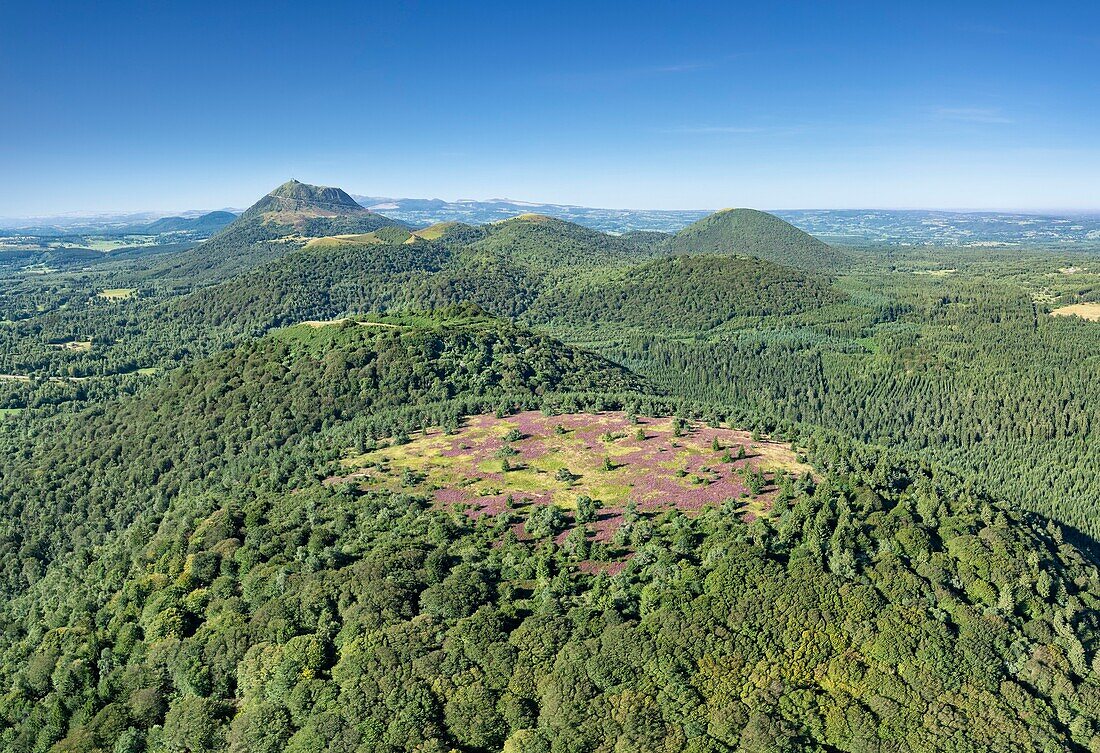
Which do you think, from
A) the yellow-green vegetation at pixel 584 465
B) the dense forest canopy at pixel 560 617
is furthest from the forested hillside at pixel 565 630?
the yellow-green vegetation at pixel 584 465

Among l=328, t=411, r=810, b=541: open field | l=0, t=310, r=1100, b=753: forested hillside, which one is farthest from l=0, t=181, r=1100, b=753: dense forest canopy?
l=328, t=411, r=810, b=541: open field

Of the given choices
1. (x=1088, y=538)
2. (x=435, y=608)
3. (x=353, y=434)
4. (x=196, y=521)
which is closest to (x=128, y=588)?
(x=196, y=521)

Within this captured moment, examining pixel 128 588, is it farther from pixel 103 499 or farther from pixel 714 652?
pixel 714 652

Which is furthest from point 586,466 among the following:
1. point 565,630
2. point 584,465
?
point 565,630

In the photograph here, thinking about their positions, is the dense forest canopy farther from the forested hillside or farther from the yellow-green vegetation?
the yellow-green vegetation

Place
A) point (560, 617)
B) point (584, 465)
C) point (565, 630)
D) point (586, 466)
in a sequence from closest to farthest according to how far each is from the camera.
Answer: point (565, 630), point (560, 617), point (586, 466), point (584, 465)

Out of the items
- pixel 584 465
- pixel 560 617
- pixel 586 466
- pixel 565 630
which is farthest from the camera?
pixel 584 465

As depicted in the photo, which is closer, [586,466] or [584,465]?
[586,466]

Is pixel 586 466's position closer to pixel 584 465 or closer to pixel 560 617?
pixel 584 465
